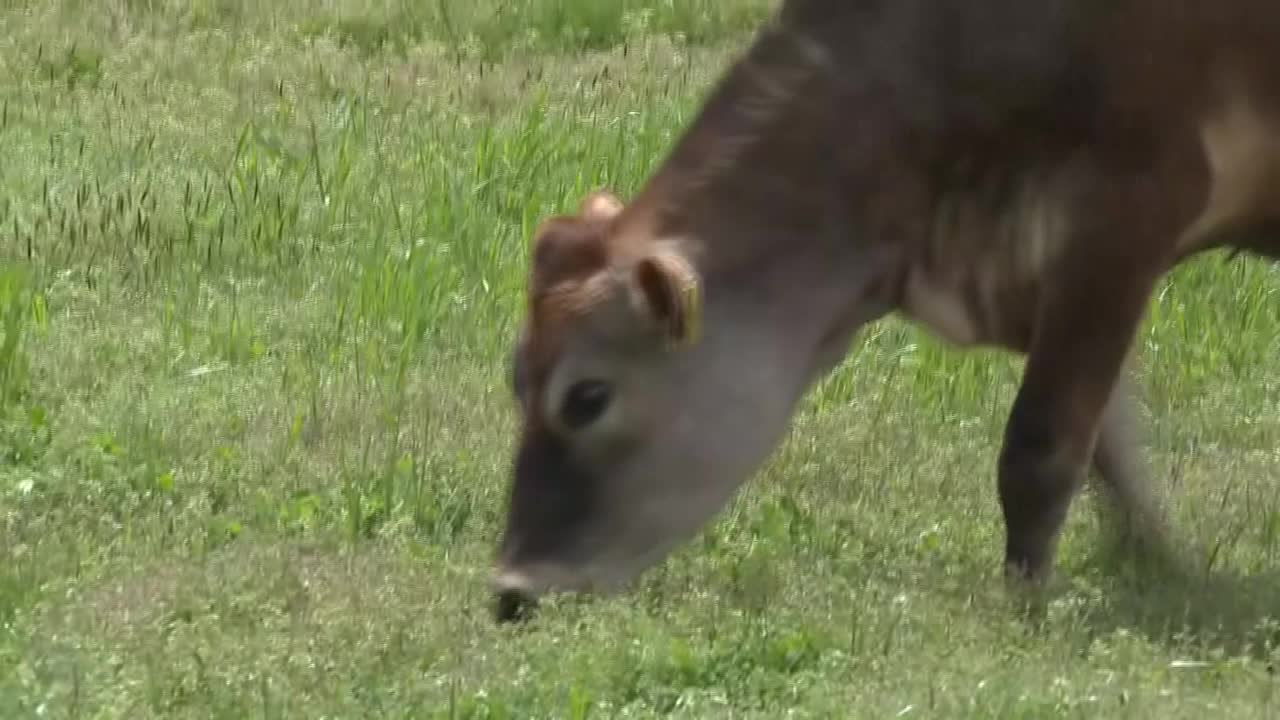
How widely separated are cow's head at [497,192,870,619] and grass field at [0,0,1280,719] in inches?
5.4

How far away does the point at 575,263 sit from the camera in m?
5.25

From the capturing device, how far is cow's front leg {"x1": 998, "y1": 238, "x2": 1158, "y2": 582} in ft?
Answer: 17.5

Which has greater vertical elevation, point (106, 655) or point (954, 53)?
point (954, 53)

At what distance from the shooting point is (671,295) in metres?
5.09

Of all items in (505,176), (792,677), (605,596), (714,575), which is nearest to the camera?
(792,677)

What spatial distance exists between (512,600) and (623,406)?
0.46 metres

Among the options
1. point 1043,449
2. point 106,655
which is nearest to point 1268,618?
point 1043,449

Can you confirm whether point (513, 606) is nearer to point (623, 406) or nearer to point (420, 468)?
point (623, 406)

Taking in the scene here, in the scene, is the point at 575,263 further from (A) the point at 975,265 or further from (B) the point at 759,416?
(A) the point at 975,265

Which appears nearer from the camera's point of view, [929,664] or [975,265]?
[929,664]

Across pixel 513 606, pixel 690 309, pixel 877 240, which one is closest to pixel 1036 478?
pixel 877 240

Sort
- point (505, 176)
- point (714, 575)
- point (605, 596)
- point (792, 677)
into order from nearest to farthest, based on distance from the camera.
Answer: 1. point (792, 677)
2. point (605, 596)
3. point (714, 575)
4. point (505, 176)

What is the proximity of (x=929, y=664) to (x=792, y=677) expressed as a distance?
274 millimetres

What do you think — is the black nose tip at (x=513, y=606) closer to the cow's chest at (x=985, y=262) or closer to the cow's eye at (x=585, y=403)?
the cow's eye at (x=585, y=403)
